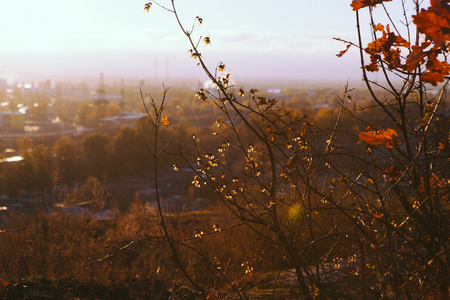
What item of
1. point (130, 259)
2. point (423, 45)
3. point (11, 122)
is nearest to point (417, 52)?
point (423, 45)

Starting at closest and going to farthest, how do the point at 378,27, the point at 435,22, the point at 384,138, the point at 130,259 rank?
the point at 435,22
the point at 384,138
the point at 378,27
the point at 130,259

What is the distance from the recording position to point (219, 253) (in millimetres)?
8742

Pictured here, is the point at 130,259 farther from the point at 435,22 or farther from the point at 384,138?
the point at 435,22

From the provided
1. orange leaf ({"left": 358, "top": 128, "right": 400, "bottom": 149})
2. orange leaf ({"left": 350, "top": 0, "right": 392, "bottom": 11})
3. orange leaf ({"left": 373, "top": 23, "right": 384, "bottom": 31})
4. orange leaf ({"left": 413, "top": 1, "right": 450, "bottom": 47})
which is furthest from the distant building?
orange leaf ({"left": 413, "top": 1, "right": 450, "bottom": 47})

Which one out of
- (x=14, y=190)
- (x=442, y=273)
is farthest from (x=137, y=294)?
(x=14, y=190)

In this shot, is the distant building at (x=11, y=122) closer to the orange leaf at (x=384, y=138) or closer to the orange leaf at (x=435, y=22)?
the orange leaf at (x=384, y=138)

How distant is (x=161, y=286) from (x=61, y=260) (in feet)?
9.29

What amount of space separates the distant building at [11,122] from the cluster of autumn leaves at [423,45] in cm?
6685

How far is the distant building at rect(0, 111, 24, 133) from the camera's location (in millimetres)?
63219

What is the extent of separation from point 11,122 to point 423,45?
70.5 m

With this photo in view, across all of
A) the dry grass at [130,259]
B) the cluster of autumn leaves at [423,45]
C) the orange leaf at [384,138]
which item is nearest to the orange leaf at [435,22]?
the cluster of autumn leaves at [423,45]

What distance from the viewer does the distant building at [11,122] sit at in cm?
6322

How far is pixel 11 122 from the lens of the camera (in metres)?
65.2

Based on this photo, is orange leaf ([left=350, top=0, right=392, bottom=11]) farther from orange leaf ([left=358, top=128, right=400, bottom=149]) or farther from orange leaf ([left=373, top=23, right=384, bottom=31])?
orange leaf ([left=358, top=128, right=400, bottom=149])
